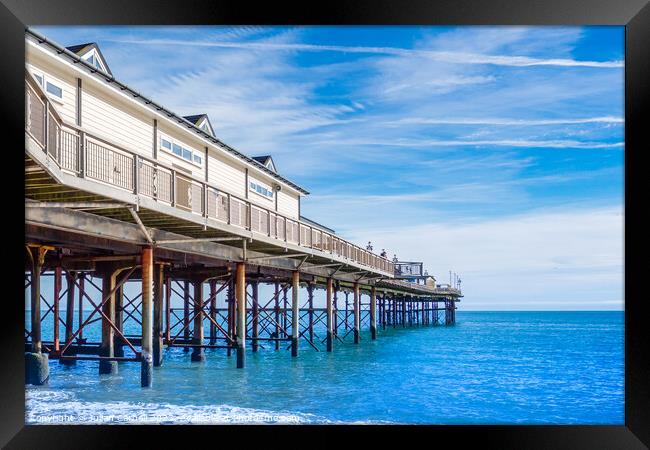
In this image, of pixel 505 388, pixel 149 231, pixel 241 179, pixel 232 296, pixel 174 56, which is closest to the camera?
pixel 149 231

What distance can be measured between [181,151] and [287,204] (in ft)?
34.9

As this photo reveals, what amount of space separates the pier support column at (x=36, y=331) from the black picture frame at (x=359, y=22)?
531 cm

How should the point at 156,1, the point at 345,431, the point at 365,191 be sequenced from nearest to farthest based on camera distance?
the point at 156,1 → the point at 345,431 → the point at 365,191

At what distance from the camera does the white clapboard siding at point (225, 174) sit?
21609 millimetres

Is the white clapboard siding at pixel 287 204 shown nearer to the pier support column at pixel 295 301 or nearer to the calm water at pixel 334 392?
the pier support column at pixel 295 301

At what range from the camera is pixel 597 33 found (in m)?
52.2

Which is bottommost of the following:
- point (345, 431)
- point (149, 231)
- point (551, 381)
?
point (551, 381)

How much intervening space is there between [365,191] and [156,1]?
4025 centimetres

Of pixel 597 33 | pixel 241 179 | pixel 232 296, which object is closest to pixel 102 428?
pixel 241 179

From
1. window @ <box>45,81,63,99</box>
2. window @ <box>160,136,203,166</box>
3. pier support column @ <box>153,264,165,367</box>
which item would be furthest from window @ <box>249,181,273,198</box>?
window @ <box>45,81,63,99</box>

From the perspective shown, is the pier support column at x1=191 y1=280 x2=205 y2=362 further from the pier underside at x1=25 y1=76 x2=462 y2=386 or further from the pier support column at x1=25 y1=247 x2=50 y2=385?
the pier support column at x1=25 y1=247 x2=50 y2=385

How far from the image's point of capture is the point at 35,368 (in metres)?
15.6

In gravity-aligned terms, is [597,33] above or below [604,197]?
above

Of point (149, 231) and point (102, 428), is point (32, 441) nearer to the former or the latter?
point (102, 428)
